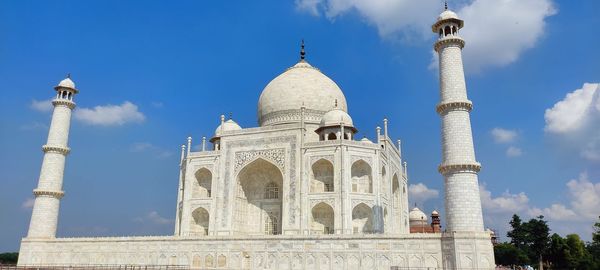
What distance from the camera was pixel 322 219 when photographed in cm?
2197

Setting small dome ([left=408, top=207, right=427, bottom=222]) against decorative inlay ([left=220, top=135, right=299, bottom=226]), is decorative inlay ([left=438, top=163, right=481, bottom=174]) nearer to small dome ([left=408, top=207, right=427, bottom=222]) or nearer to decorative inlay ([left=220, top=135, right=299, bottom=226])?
decorative inlay ([left=220, top=135, right=299, bottom=226])

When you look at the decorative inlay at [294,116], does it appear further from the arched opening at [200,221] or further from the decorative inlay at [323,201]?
the arched opening at [200,221]

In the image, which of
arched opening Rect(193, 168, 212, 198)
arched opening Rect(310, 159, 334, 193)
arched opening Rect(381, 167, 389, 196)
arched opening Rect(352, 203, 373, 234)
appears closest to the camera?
arched opening Rect(352, 203, 373, 234)

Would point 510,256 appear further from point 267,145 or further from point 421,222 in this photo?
point 267,145

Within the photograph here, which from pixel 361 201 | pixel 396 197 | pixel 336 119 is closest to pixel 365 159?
pixel 361 201

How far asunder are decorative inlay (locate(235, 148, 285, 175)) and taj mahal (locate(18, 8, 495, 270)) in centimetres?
5

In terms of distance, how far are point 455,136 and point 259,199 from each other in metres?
11.8

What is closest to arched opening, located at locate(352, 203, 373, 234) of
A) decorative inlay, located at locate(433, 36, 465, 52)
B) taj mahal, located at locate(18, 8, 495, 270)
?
taj mahal, located at locate(18, 8, 495, 270)

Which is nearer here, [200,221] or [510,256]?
[200,221]

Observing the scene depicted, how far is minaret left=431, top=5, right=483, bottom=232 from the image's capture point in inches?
567

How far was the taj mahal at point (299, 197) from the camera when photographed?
1511 centimetres

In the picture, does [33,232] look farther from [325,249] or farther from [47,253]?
[325,249]

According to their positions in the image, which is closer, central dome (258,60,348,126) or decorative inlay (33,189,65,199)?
decorative inlay (33,189,65,199)

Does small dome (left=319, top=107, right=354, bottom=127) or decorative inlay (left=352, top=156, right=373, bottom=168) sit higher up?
small dome (left=319, top=107, right=354, bottom=127)
